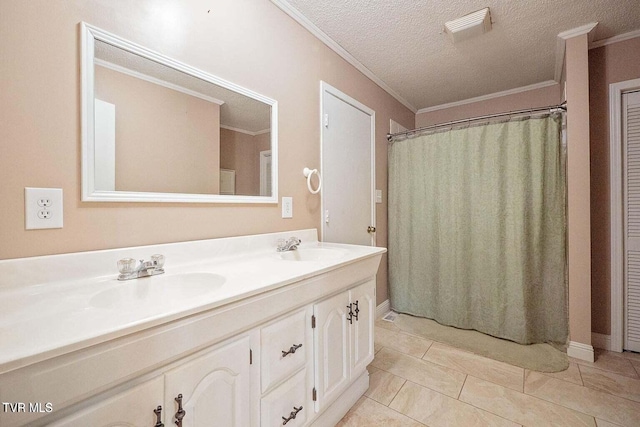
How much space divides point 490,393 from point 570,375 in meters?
0.62

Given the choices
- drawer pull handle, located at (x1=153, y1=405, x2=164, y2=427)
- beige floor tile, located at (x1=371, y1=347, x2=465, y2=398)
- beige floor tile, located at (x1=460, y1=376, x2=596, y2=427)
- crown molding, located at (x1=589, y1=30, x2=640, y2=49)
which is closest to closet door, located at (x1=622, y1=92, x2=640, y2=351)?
crown molding, located at (x1=589, y1=30, x2=640, y2=49)

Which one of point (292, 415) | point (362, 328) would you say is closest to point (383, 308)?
point (362, 328)

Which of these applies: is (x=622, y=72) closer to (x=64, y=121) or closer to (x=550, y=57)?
(x=550, y=57)

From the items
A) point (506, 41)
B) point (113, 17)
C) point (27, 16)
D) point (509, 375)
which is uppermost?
point (506, 41)

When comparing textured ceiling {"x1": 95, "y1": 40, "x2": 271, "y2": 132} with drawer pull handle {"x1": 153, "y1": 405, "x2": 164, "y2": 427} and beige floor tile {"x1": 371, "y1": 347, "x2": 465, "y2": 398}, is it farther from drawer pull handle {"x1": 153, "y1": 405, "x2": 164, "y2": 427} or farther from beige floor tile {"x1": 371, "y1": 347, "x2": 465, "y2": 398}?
beige floor tile {"x1": 371, "y1": 347, "x2": 465, "y2": 398}

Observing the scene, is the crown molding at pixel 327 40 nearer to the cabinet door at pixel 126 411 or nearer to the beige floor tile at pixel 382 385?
the cabinet door at pixel 126 411

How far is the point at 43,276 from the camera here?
837 millimetres

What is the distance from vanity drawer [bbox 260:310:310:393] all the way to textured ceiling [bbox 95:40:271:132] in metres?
1.02

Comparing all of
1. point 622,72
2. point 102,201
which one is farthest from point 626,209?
point 102,201

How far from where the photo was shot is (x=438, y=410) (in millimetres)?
→ 1422

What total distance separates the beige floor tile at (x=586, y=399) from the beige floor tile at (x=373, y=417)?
802 millimetres

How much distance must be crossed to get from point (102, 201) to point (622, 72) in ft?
11.0

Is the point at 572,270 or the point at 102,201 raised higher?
the point at 102,201

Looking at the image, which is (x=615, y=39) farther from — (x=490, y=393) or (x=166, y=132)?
(x=166, y=132)
